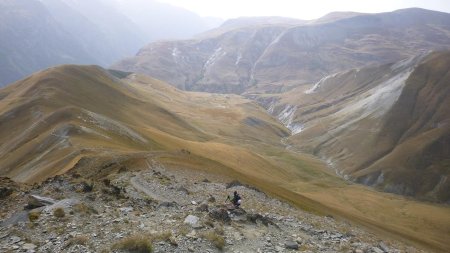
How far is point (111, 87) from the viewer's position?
18712 centimetres

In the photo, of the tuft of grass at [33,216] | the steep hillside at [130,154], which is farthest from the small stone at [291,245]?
the tuft of grass at [33,216]

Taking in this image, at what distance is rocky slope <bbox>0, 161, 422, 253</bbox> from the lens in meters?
24.8

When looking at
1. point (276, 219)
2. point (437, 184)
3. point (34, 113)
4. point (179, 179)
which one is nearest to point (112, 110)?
point (34, 113)

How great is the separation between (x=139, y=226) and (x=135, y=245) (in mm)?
4156

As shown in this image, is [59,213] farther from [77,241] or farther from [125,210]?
[125,210]

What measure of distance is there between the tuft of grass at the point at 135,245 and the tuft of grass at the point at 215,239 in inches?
158

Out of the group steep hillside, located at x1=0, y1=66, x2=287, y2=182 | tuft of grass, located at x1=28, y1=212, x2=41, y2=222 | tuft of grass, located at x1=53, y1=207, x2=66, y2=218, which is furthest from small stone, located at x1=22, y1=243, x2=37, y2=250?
steep hillside, located at x1=0, y1=66, x2=287, y2=182

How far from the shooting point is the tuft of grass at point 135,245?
2378 cm

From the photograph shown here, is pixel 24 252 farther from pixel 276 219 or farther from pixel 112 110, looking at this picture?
pixel 112 110

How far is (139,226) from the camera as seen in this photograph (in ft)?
91.5

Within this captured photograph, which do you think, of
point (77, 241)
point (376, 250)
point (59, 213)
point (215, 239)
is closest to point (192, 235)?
point (215, 239)

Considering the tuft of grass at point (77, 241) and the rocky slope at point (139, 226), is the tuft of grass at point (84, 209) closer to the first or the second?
the rocky slope at point (139, 226)

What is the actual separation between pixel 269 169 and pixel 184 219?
131 meters

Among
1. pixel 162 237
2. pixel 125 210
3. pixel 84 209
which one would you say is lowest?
pixel 125 210
